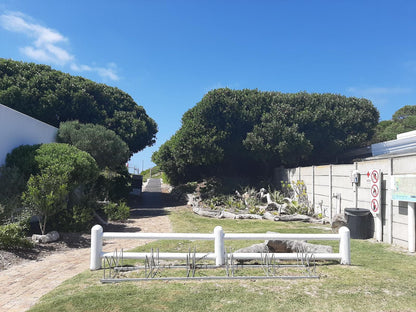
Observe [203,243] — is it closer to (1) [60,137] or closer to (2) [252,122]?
(1) [60,137]

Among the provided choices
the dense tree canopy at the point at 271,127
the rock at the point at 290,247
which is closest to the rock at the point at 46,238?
the rock at the point at 290,247

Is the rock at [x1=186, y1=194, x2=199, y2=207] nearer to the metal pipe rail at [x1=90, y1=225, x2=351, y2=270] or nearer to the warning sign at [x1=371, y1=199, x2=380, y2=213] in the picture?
the warning sign at [x1=371, y1=199, x2=380, y2=213]

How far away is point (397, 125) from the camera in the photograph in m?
37.2

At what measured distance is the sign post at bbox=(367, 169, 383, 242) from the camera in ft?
27.2

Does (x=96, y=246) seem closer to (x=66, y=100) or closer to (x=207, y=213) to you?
(x=207, y=213)

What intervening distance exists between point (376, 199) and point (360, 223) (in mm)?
867

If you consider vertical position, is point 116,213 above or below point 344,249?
below

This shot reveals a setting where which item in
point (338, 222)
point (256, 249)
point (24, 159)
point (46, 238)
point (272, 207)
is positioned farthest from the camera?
→ point (272, 207)

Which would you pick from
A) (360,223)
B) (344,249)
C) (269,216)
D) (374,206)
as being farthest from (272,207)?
(344,249)

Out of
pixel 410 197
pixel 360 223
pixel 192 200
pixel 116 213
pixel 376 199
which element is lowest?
pixel 116 213

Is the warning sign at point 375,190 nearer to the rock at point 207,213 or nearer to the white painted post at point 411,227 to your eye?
the white painted post at point 411,227

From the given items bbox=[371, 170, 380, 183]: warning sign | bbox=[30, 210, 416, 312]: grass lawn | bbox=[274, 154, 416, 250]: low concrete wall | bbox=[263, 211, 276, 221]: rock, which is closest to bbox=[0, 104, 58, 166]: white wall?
bbox=[30, 210, 416, 312]: grass lawn

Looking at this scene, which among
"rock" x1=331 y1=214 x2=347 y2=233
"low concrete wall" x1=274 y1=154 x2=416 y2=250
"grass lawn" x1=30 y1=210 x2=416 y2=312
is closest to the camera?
"grass lawn" x1=30 y1=210 x2=416 y2=312

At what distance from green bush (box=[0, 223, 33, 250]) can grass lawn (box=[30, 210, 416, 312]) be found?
9.50 ft
